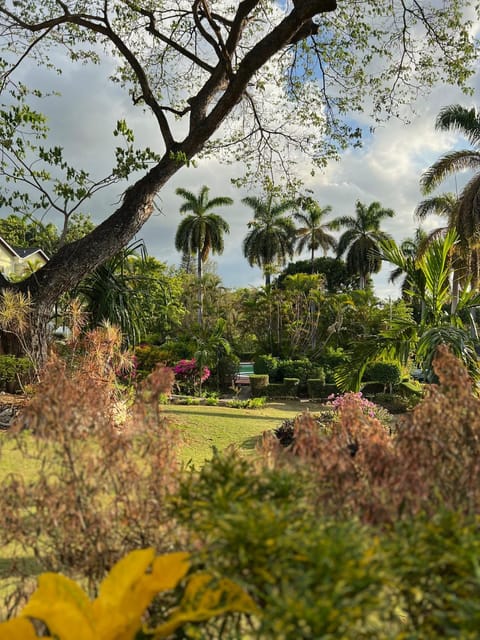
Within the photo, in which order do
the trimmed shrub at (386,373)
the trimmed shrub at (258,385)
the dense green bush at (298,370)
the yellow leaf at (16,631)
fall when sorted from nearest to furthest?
the yellow leaf at (16,631) → the trimmed shrub at (386,373) → the trimmed shrub at (258,385) → the dense green bush at (298,370)

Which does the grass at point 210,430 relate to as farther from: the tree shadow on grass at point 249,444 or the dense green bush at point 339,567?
the dense green bush at point 339,567

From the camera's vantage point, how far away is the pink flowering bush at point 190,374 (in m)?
16.6

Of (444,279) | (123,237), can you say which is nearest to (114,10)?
(123,237)

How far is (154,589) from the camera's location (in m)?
1.42

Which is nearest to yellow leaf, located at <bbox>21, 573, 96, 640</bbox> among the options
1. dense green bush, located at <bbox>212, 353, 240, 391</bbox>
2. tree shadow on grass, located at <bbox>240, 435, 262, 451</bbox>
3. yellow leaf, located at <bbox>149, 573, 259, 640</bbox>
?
yellow leaf, located at <bbox>149, 573, 259, 640</bbox>

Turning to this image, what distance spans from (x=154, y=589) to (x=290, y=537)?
17.6 inches

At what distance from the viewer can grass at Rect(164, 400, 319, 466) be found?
7.04 m

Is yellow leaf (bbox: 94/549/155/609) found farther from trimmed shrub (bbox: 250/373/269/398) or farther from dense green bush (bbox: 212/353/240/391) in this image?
dense green bush (bbox: 212/353/240/391)

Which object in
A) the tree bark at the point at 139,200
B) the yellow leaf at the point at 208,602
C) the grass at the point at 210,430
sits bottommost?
the grass at the point at 210,430

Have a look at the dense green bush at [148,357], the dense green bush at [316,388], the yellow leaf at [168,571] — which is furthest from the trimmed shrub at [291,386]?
the yellow leaf at [168,571]

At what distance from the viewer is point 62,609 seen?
137cm

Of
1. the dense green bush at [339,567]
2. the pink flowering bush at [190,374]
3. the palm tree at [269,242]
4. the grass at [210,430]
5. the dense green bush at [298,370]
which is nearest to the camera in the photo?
the dense green bush at [339,567]

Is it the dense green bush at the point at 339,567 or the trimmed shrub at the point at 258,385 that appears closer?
the dense green bush at the point at 339,567

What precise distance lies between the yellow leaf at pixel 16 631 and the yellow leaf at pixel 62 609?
29 millimetres
